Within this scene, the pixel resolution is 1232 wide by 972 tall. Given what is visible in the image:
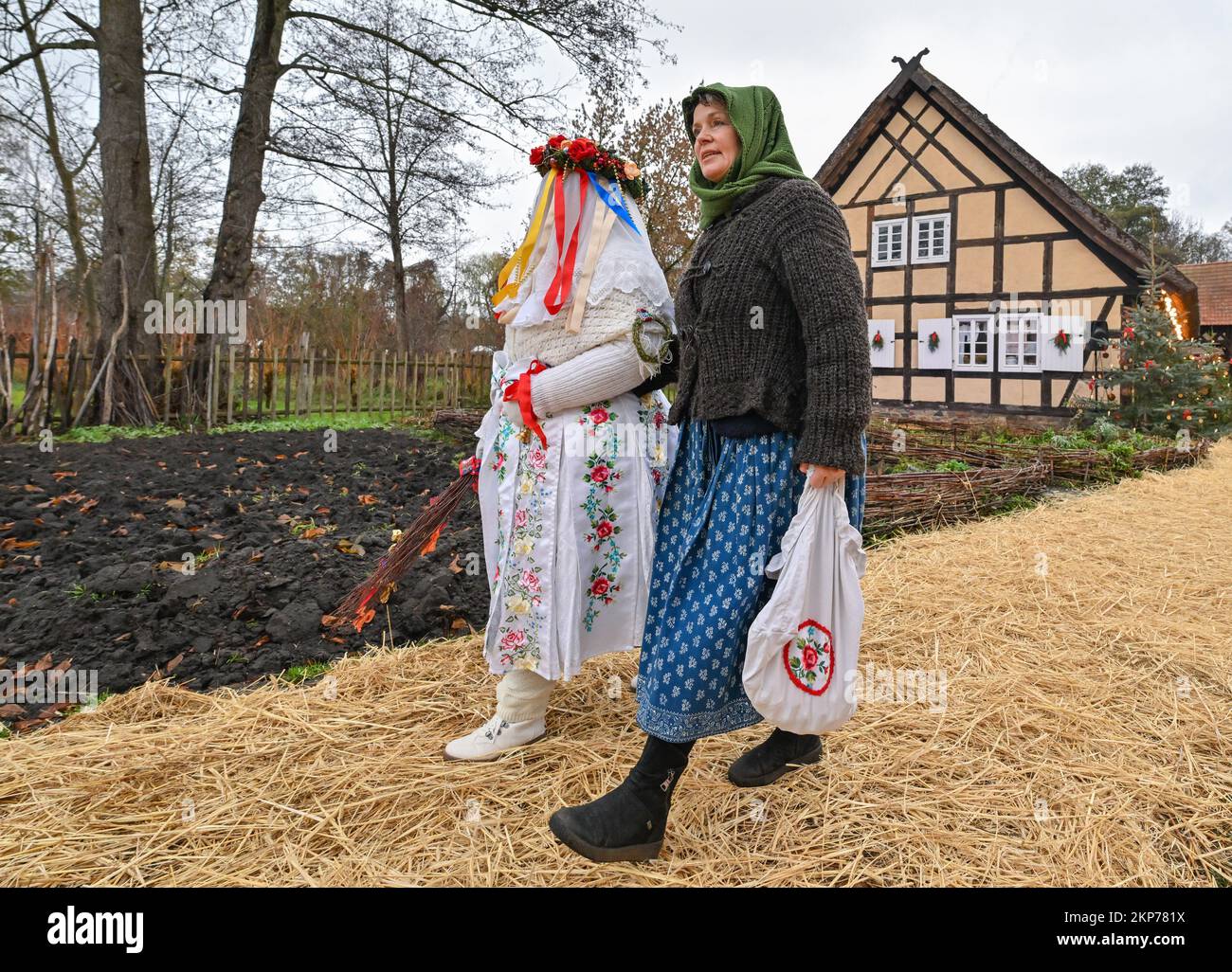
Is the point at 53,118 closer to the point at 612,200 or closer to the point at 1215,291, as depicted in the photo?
the point at 612,200

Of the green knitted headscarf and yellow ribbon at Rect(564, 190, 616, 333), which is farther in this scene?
yellow ribbon at Rect(564, 190, 616, 333)

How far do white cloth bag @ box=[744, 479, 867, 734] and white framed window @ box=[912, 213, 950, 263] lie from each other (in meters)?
13.9

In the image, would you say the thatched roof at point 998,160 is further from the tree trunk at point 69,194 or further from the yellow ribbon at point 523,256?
the tree trunk at point 69,194

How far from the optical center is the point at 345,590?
3.63 meters

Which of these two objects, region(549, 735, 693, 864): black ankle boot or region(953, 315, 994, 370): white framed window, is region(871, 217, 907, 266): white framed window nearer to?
region(953, 315, 994, 370): white framed window

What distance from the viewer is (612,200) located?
88.0 inches

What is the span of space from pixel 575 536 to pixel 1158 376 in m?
12.1

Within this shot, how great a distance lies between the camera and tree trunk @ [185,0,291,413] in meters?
10.9

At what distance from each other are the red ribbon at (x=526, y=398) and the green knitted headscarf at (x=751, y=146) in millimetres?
661

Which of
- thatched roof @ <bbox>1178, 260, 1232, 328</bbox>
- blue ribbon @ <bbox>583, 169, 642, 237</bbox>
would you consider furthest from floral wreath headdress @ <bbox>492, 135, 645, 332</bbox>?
thatched roof @ <bbox>1178, 260, 1232, 328</bbox>

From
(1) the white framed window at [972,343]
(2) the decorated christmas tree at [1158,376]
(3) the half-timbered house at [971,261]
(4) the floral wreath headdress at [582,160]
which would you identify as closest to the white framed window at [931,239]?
(3) the half-timbered house at [971,261]

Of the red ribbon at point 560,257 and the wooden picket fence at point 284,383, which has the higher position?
the wooden picket fence at point 284,383

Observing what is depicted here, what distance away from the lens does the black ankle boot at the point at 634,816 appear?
5.93 ft
